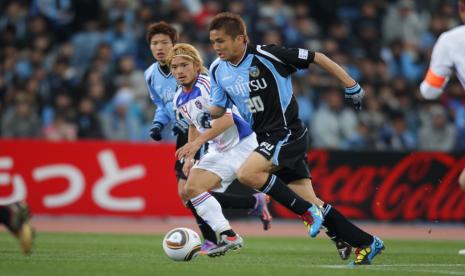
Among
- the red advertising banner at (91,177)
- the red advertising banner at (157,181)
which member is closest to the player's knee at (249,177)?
the red advertising banner at (157,181)

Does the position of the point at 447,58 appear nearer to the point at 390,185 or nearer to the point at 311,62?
the point at 311,62

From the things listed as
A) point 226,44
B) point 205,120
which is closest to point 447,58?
point 226,44

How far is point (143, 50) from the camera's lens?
1927 centimetres

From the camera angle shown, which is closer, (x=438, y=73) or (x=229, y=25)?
(x=438, y=73)

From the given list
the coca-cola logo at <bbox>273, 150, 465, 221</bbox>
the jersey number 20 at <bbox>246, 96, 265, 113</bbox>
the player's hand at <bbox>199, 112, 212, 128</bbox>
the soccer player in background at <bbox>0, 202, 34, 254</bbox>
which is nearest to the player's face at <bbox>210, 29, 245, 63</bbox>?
the jersey number 20 at <bbox>246, 96, 265, 113</bbox>

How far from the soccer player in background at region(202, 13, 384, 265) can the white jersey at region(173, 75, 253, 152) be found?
1.95 ft

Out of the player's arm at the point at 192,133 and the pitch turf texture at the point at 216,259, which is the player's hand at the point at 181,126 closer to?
the player's arm at the point at 192,133

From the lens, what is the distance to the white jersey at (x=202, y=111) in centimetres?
1019

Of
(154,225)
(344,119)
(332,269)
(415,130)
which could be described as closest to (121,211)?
(154,225)

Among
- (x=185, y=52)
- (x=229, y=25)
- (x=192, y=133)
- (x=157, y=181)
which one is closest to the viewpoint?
(x=229, y=25)

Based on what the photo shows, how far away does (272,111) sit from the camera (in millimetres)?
9266

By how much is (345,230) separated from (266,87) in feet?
4.87

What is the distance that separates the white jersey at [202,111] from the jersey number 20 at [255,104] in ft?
2.44

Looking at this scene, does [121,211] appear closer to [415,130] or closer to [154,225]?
[154,225]
